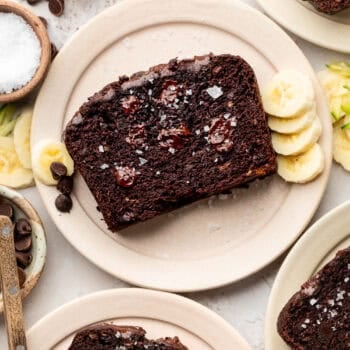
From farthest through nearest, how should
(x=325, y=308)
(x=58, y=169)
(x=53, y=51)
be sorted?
1. (x=53, y=51)
2. (x=58, y=169)
3. (x=325, y=308)

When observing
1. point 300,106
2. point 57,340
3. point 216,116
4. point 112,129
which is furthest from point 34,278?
point 300,106

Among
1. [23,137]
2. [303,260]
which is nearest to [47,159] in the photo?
[23,137]

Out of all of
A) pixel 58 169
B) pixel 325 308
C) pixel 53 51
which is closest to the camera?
pixel 325 308

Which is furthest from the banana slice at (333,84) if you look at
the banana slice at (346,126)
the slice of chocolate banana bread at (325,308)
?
the slice of chocolate banana bread at (325,308)

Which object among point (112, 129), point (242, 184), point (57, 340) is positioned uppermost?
point (112, 129)

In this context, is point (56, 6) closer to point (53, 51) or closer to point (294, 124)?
point (53, 51)

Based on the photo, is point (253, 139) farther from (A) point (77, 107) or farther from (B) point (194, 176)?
(A) point (77, 107)

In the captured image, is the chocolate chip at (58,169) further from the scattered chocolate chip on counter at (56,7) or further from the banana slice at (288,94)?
the banana slice at (288,94)

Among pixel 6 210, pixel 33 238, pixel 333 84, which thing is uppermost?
pixel 333 84
